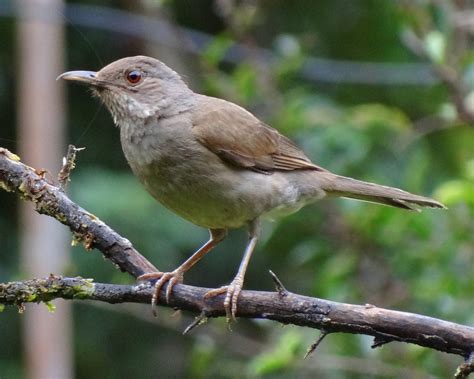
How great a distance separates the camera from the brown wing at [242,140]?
15.7ft

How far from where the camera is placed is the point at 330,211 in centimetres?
598

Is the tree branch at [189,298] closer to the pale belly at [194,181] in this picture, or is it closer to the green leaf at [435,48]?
the pale belly at [194,181]

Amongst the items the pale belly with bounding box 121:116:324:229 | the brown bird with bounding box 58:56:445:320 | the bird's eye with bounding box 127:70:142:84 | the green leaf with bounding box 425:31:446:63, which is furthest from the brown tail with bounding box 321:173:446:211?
the bird's eye with bounding box 127:70:142:84

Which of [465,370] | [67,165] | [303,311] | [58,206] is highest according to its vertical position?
[67,165]

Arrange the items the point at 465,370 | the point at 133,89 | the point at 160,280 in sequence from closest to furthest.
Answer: the point at 465,370 → the point at 160,280 → the point at 133,89

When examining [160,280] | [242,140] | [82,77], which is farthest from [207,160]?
[160,280]

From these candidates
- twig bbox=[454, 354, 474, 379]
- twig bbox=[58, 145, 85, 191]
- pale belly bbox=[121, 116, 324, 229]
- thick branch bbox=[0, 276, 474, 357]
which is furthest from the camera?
pale belly bbox=[121, 116, 324, 229]

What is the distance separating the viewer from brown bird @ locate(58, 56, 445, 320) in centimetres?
447

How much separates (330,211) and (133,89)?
70.7 inches

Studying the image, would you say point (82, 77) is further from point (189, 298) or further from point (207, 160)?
point (189, 298)

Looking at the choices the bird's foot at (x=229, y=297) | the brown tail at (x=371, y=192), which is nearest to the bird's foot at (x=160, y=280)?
the bird's foot at (x=229, y=297)

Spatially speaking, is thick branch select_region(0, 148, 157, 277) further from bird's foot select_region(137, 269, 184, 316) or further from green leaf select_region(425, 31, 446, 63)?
green leaf select_region(425, 31, 446, 63)

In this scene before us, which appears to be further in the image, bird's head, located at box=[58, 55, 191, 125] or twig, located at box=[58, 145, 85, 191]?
bird's head, located at box=[58, 55, 191, 125]

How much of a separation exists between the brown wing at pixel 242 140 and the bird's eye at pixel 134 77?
14.5 inches
